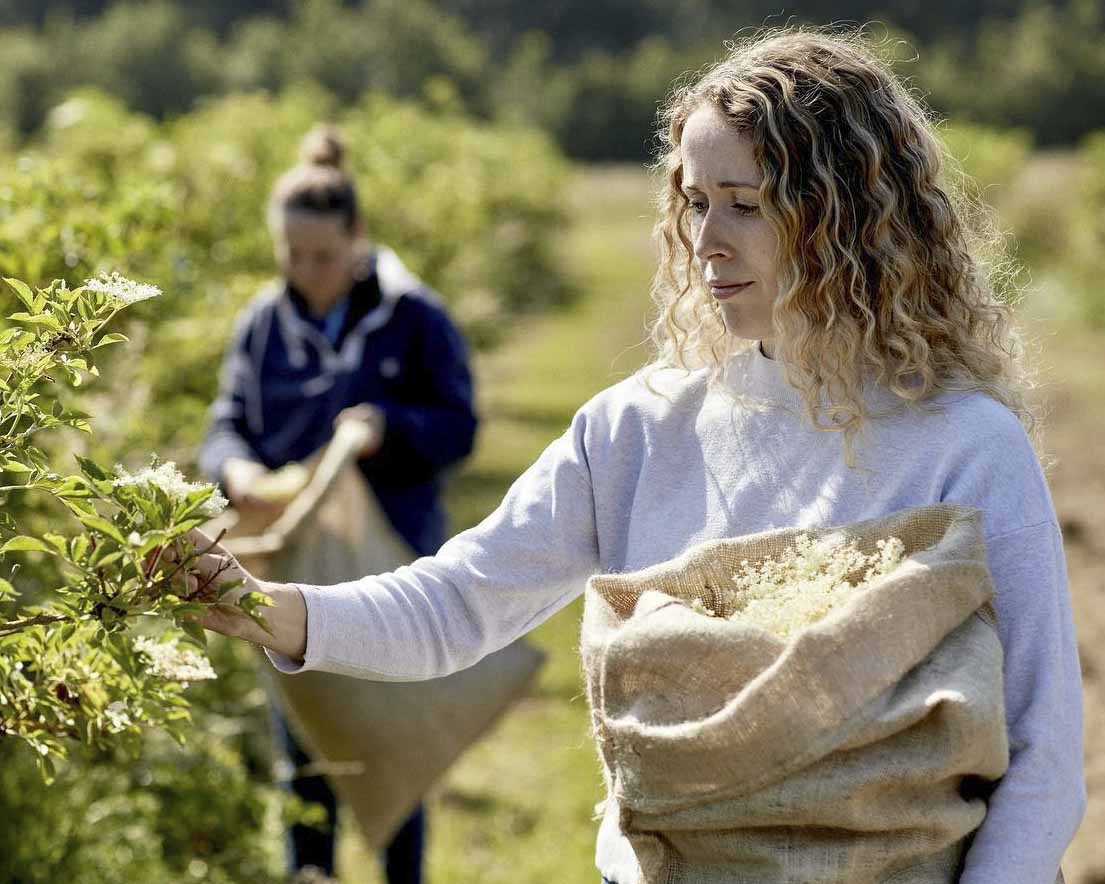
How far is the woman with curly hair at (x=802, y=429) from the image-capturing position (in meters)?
1.77

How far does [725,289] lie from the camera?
197 cm

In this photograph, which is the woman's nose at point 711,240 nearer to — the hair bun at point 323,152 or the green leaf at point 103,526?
the green leaf at point 103,526

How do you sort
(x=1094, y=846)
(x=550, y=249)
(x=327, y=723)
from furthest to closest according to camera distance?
1. (x=550, y=249)
2. (x=1094, y=846)
3. (x=327, y=723)

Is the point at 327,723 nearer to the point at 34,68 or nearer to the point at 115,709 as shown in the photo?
the point at 115,709

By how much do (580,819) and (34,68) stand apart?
38403 mm

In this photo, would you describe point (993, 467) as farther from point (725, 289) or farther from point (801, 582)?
A: point (725, 289)

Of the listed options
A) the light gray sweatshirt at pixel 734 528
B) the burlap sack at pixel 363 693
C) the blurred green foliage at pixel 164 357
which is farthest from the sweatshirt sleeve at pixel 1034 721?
the burlap sack at pixel 363 693

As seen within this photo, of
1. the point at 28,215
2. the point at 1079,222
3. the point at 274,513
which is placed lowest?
the point at 1079,222

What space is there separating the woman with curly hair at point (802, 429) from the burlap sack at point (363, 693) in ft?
4.67

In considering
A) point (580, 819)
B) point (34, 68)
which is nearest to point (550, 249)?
point (580, 819)

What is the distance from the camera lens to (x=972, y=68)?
5094 cm

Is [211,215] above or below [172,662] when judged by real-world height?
below

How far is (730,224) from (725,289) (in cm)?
9

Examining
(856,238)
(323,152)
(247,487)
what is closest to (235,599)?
(856,238)
